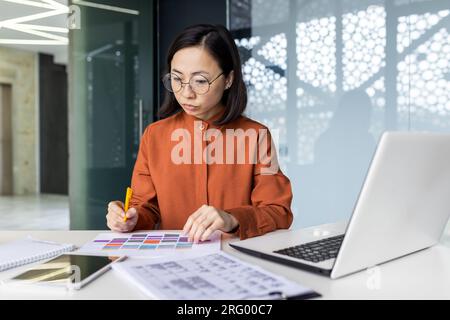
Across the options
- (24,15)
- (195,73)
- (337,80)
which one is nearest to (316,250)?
(195,73)

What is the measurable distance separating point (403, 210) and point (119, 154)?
3382 mm

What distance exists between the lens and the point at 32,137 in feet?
30.0

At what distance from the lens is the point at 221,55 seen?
60.7 inches

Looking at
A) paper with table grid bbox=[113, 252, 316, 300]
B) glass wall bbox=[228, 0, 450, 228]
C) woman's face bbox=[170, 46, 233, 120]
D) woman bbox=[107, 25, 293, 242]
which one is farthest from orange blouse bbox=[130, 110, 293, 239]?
glass wall bbox=[228, 0, 450, 228]

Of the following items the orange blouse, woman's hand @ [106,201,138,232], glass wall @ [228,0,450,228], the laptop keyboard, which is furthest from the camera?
glass wall @ [228,0,450,228]

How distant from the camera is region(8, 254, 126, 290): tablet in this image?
0.77m

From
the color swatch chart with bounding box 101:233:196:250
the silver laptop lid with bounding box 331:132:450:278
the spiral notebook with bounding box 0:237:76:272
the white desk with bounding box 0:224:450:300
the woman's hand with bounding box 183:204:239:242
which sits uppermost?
the silver laptop lid with bounding box 331:132:450:278

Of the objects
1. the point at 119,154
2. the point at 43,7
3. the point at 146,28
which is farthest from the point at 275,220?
the point at 43,7

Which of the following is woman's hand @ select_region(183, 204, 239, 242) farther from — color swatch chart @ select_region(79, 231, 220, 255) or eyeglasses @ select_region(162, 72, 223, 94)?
eyeglasses @ select_region(162, 72, 223, 94)

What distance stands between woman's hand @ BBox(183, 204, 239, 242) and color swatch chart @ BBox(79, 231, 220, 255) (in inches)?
0.9

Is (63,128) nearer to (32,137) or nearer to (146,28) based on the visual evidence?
(32,137)

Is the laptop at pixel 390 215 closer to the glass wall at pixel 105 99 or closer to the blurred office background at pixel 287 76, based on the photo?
the blurred office background at pixel 287 76

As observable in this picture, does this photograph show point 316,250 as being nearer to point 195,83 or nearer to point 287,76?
point 195,83

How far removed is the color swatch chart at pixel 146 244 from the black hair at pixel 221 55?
0.58 meters
